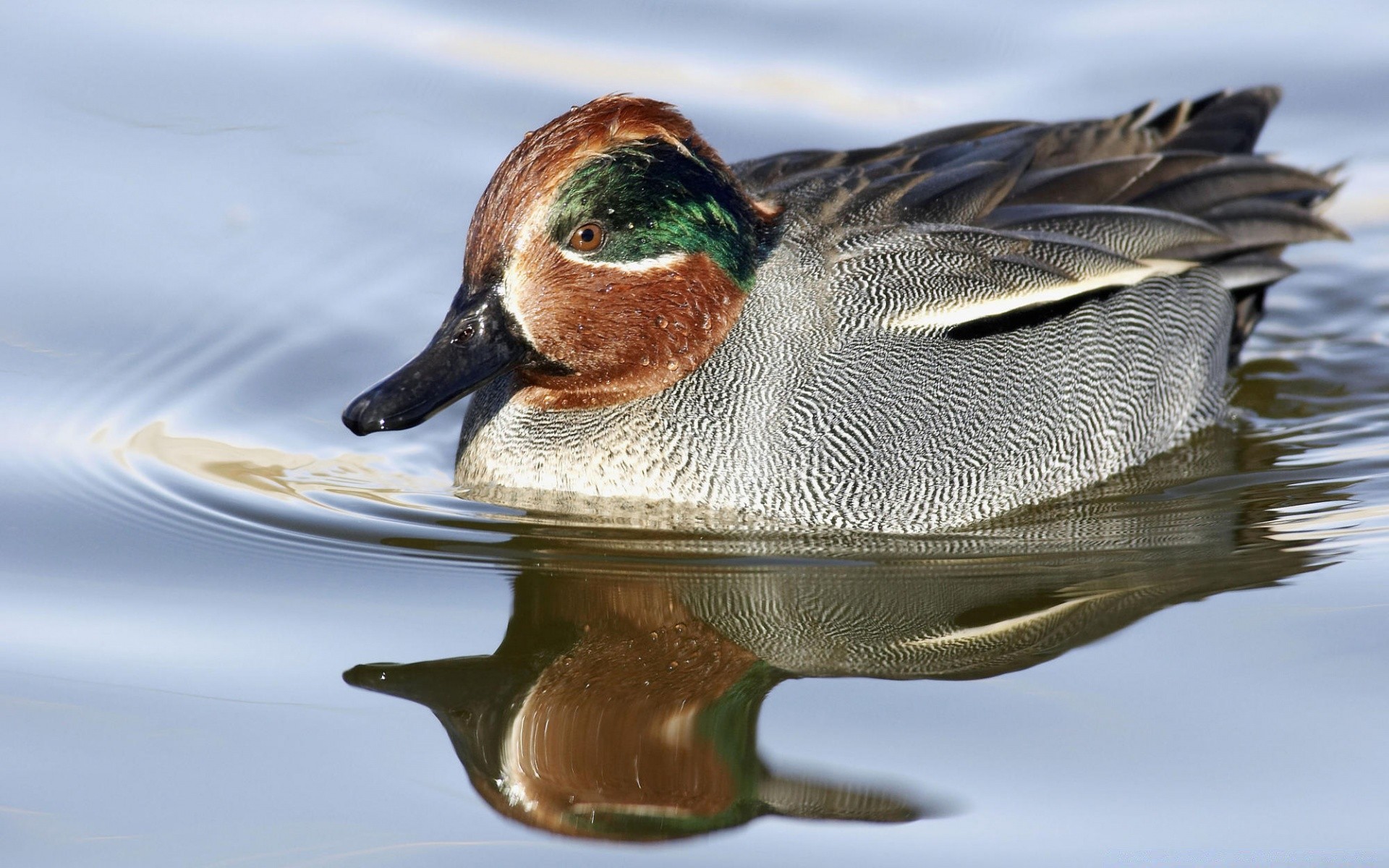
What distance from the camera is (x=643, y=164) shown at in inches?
221

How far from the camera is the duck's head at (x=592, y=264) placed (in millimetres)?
5551

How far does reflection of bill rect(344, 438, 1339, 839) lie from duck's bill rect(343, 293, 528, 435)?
635 millimetres

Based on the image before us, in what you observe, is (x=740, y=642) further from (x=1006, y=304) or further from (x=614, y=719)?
(x=1006, y=304)

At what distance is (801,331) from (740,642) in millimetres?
1206

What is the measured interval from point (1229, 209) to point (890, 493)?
2.17 meters

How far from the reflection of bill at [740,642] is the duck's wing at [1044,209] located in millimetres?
845

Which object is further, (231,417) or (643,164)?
(231,417)

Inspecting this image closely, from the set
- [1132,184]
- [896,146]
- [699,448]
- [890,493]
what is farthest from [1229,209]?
[699,448]

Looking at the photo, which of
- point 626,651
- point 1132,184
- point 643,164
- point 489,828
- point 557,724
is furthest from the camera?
point 1132,184

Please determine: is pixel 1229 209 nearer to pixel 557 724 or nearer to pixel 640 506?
pixel 640 506

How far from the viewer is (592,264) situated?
567 centimetres

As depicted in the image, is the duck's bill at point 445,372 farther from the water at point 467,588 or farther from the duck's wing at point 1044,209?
the duck's wing at point 1044,209

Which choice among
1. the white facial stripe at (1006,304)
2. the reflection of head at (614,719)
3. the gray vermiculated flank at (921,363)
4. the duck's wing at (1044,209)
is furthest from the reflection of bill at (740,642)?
the duck's wing at (1044,209)

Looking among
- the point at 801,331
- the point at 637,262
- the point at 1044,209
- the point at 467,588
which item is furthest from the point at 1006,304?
the point at 467,588
